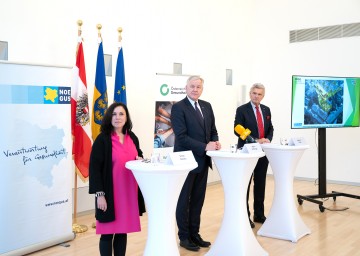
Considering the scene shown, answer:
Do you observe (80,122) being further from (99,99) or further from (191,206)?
(191,206)

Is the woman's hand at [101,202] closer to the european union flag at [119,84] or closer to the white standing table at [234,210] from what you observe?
the white standing table at [234,210]

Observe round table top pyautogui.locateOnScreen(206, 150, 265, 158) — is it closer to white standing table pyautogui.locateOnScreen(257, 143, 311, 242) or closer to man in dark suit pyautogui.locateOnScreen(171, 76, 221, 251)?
man in dark suit pyautogui.locateOnScreen(171, 76, 221, 251)

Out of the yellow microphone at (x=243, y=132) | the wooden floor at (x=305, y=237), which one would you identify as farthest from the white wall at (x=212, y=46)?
the yellow microphone at (x=243, y=132)

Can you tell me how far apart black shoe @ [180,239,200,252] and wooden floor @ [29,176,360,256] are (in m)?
0.04

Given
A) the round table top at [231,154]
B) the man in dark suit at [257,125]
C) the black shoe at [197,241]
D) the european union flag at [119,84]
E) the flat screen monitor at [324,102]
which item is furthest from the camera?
the flat screen monitor at [324,102]

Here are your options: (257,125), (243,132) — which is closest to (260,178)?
(257,125)

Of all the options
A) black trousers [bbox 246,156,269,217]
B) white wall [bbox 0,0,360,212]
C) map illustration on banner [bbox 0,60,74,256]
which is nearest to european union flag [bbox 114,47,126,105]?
white wall [bbox 0,0,360,212]

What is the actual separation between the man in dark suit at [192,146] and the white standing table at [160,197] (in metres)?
0.93

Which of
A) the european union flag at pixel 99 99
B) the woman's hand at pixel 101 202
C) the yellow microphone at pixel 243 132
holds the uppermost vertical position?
the european union flag at pixel 99 99

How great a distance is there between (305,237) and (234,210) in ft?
4.01

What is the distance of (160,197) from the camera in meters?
2.83

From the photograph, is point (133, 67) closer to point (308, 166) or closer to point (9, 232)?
point (9, 232)

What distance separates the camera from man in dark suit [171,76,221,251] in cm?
381

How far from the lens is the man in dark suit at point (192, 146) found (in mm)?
3812
